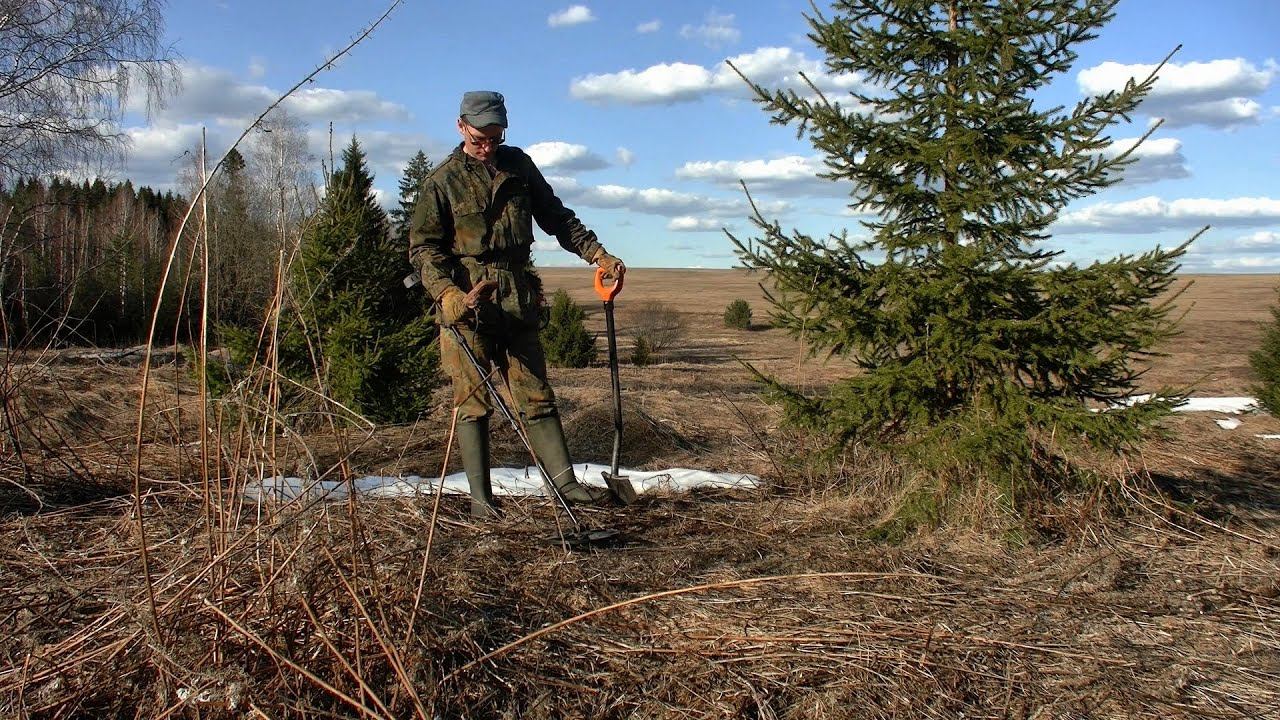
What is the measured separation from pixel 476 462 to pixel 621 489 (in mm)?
761

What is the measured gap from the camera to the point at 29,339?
12.5 ft

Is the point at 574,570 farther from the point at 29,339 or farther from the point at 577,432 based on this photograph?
the point at 577,432

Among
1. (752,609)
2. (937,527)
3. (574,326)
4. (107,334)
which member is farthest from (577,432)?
(107,334)

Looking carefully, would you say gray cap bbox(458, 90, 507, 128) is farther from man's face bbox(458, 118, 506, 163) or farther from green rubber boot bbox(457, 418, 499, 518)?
green rubber boot bbox(457, 418, 499, 518)

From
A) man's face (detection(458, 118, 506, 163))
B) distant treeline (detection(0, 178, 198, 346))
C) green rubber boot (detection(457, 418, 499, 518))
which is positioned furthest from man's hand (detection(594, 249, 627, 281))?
distant treeline (detection(0, 178, 198, 346))

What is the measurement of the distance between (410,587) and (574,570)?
779 millimetres

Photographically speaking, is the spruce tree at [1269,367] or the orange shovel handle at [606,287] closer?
the orange shovel handle at [606,287]

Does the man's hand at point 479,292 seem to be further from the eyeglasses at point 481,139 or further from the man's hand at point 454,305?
the eyeglasses at point 481,139

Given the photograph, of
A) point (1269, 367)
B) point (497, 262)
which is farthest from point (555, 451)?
point (1269, 367)

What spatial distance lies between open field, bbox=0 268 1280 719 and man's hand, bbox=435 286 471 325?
0.84m

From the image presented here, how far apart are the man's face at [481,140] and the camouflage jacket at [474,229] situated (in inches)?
1.4

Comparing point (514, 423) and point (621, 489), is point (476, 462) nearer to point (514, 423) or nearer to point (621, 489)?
point (621, 489)

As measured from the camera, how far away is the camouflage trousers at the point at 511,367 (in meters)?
4.16

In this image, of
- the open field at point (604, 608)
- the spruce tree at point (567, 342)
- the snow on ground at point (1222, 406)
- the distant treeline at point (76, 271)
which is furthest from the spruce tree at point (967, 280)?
the spruce tree at point (567, 342)
